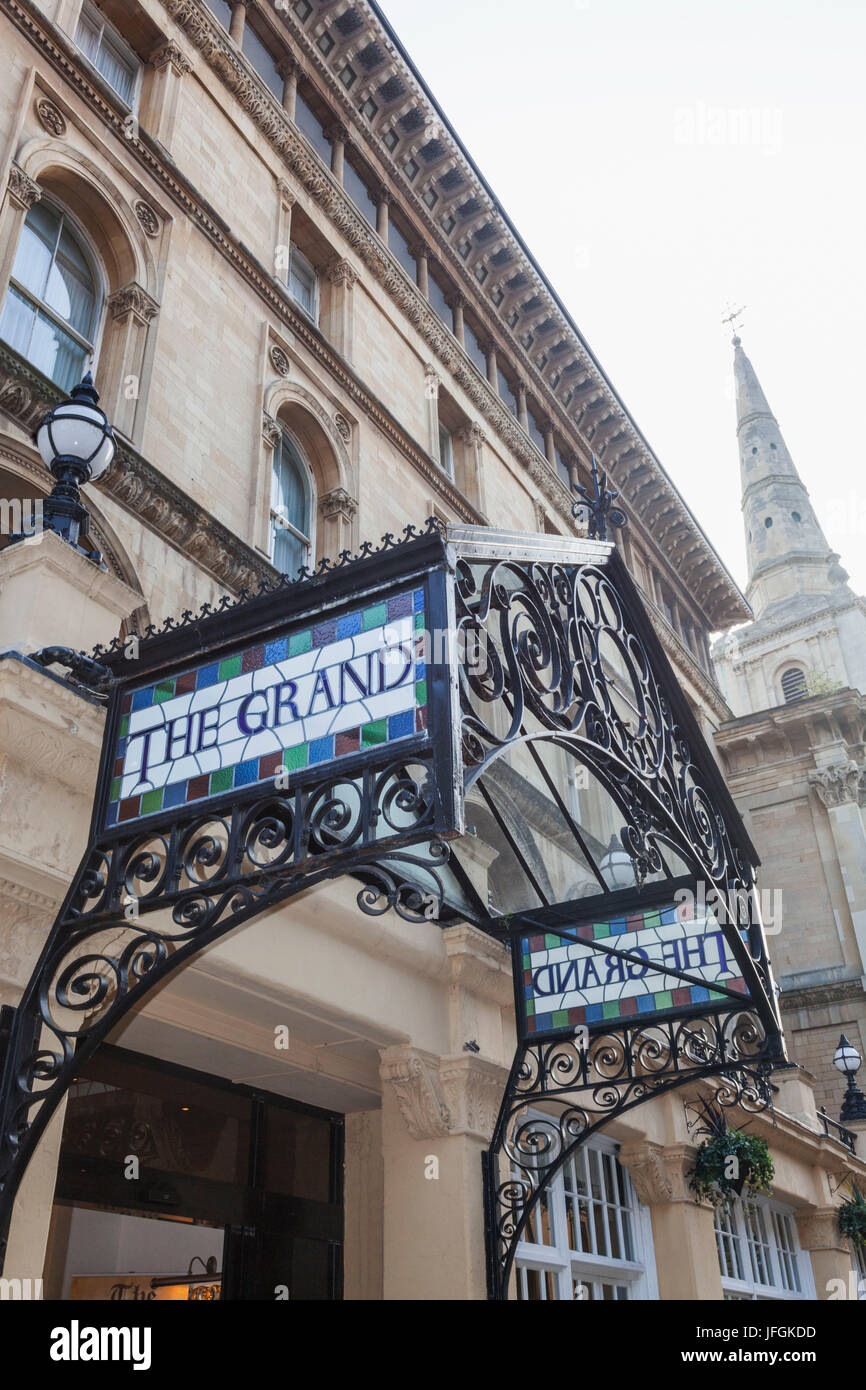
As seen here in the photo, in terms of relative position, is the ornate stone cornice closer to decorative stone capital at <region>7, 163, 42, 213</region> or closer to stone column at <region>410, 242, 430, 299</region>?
decorative stone capital at <region>7, 163, 42, 213</region>

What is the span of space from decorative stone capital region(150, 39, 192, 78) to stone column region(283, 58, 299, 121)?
294 centimetres

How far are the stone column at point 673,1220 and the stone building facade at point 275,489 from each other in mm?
37

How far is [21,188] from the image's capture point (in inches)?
401

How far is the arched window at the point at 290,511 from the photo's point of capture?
42.8 ft

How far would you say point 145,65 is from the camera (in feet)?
44.9

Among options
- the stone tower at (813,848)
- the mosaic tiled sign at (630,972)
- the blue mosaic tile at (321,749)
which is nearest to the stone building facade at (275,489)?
the mosaic tiled sign at (630,972)

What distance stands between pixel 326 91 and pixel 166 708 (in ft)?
Answer: 50.5

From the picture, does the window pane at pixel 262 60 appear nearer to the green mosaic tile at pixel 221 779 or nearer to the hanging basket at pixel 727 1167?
the green mosaic tile at pixel 221 779

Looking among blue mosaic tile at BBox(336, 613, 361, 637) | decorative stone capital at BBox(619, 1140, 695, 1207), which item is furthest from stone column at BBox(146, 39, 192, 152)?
decorative stone capital at BBox(619, 1140, 695, 1207)

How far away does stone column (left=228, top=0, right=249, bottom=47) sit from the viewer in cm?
1541

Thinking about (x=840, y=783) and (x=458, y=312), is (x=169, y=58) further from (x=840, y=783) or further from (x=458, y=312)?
(x=840, y=783)

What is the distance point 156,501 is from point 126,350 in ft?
5.80

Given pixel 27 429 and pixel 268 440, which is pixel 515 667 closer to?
pixel 27 429
